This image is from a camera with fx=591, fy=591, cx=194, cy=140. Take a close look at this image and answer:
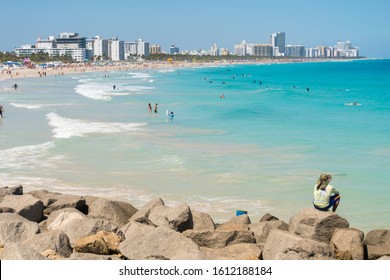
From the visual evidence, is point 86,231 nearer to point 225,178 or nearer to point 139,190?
point 139,190

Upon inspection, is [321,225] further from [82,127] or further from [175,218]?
[82,127]

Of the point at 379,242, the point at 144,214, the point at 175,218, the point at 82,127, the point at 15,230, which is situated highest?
the point at 15,230

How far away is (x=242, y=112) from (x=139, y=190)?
915 inches

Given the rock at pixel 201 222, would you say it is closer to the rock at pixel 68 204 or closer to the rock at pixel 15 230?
the rock at pixel 68 204

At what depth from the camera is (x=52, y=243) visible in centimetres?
718

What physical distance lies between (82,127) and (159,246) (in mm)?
20714

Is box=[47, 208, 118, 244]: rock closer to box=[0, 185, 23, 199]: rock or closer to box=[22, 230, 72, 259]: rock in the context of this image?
box=[22, 230, 72, 259]: rock

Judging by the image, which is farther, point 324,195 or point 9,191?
point 9,191

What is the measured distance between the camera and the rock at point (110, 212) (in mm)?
10078

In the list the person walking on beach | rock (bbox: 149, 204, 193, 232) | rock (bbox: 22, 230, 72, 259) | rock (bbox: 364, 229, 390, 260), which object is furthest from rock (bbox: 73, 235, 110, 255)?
rock (bbox: 364, 229, 390, 260)

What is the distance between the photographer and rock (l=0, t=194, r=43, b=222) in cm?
981

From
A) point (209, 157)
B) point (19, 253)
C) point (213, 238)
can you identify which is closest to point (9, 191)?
point (213, 238)
